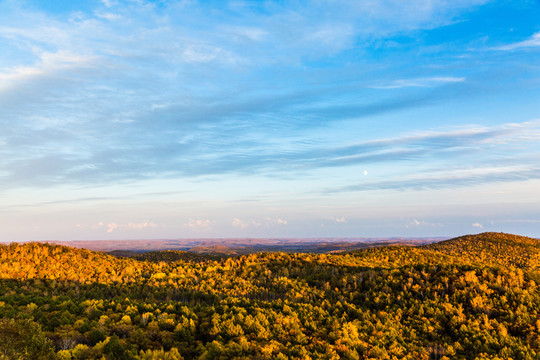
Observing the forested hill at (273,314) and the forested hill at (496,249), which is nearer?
the forested hill at (273,314)

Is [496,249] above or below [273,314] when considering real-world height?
below

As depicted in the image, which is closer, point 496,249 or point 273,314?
point 273,314

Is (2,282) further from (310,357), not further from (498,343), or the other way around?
(498,343)

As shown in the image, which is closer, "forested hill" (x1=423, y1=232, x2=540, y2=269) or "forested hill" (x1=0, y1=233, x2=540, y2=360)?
"forested hill" (x1=0, y1=233, x2=540, y2=360)

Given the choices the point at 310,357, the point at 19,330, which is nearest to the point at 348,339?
the point at 310,357
